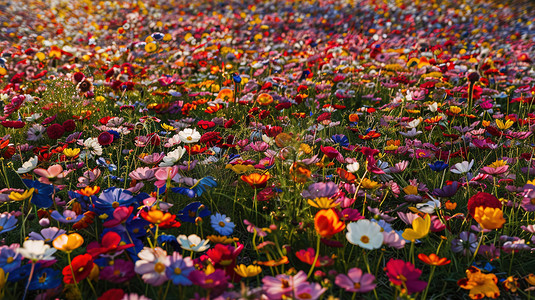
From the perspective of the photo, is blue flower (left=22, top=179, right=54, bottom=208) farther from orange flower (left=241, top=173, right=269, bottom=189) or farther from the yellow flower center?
orange flower (left=241, top=173, right=269, bottom=189)

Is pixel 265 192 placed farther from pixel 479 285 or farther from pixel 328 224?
pixel 479 285

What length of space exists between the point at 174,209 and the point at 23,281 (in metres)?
0.57

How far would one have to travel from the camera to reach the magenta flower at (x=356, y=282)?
97cm

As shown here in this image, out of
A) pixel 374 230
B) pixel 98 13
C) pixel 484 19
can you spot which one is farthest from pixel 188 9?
pixel 374 230

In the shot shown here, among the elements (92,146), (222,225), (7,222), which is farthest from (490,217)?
(92,146)

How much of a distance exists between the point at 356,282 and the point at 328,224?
0.17 meters

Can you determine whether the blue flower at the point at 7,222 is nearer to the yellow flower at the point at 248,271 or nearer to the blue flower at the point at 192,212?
the blue flower at the point at 192,212

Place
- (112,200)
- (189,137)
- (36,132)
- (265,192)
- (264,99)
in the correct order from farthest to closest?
(264,99) → (36,132) → (189,137) → (265,192) → (112,200)

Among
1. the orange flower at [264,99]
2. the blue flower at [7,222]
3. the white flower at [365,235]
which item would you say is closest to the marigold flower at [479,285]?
the white flower at [365,235]

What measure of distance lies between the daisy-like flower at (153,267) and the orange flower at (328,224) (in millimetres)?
437

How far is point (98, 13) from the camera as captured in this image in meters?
9.66

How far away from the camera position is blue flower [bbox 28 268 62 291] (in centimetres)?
105

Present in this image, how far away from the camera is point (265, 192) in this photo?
5.03 feet

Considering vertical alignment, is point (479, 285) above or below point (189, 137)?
below
